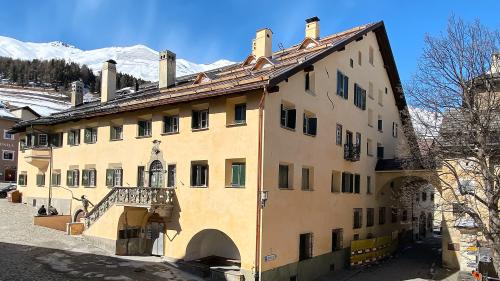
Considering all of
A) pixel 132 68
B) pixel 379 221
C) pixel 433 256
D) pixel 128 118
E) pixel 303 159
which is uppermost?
pixel 132 68

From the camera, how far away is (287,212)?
24.5 meters

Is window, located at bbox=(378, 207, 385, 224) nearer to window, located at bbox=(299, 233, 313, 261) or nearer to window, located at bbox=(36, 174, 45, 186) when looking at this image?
window, located at bbox=(299, 233, 313, 261)

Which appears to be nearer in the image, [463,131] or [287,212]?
[463,131]

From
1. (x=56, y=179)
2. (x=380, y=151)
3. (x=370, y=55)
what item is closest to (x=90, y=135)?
(x=56, y=179)

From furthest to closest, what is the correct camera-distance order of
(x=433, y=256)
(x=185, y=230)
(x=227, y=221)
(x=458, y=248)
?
(x=433, y=256) → (x=458, y=248) → (x=185, y=230) → (x=227, y=221)

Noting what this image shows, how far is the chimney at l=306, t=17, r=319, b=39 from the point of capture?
34.2 m

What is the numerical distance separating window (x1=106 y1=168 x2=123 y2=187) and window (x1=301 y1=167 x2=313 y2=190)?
1277 centimetres

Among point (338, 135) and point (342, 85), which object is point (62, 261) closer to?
point (338, 135)

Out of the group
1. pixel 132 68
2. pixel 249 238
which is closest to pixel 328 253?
pixel 249 238

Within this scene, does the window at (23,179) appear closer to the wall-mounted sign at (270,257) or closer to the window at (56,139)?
the window at (56,139)

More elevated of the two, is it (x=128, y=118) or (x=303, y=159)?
(x=128, y=118)

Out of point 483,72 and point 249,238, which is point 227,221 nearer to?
point 249,238

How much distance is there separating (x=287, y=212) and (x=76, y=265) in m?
11.9

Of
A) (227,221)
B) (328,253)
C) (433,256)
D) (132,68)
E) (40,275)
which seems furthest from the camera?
(132,68)
